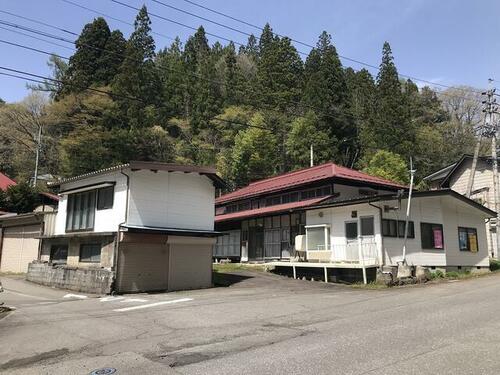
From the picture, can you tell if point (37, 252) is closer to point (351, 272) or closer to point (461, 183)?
point (351, 272)

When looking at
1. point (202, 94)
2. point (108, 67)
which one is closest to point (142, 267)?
point (108, 67)

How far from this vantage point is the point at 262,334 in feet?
29.2

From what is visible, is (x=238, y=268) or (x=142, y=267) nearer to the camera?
(x=142, y=267)

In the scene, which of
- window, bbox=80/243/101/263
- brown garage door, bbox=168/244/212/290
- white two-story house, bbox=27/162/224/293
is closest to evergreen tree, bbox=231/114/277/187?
white two-story house, bbox=27/162/224/293

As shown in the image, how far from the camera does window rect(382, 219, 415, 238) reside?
19.5m

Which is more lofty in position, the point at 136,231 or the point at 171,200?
the point at 171,200

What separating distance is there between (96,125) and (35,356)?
3863 cm

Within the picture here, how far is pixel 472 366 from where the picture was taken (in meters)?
6.18

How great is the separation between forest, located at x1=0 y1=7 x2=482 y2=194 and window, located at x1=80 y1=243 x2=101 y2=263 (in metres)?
22.2

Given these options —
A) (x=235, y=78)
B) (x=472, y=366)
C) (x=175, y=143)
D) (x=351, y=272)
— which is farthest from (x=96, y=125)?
(x=472, y=366)

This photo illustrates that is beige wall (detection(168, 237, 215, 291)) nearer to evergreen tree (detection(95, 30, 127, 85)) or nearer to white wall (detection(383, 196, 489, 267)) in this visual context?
white wall (detection(383, 196, 489, 267))

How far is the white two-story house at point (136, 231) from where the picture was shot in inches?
701

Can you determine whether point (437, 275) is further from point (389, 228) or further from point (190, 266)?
point (190, 266)

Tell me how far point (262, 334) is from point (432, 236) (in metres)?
15.0
